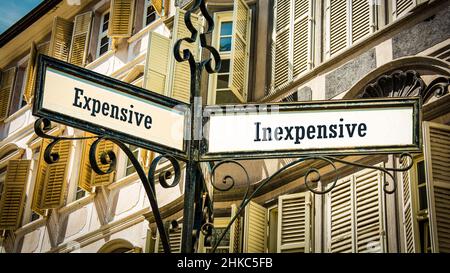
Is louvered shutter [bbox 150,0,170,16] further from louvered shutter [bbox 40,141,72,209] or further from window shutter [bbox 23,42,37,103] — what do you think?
window shutter [bbox 23,42,37,103]

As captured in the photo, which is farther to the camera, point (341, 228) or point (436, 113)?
point (341, 228)

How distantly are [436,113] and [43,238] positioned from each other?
9.24 m

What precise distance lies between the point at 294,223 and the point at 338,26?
2633 millimetres

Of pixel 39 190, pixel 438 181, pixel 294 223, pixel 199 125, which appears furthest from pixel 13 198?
pixel 199 125

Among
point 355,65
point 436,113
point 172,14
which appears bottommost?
point 436,113

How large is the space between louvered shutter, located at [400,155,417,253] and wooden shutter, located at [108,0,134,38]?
8.47m

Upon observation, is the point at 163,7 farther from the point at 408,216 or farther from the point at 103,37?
the point at 408,216

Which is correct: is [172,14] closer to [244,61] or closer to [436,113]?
[244,61]

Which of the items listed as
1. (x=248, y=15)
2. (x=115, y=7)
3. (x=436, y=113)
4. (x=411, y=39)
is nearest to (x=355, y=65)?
(x=411, y=39)

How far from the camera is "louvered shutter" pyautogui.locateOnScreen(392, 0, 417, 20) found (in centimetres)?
1087

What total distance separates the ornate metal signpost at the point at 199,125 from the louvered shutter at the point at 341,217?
16.0ft

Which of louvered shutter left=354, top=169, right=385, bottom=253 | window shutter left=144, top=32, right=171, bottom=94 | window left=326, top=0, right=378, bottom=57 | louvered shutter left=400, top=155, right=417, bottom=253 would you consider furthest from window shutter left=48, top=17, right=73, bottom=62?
louvered shutter left=400, top=155, right=417, bottom=253

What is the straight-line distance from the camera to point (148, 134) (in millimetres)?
5730

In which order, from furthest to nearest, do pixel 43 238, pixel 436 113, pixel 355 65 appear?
pixel 43 238
pixel 355 65
pixel 436 113
